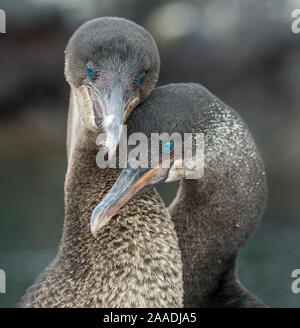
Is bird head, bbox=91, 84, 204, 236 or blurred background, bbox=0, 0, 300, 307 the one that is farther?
blurred background, bbox=0, 0, 300, 307

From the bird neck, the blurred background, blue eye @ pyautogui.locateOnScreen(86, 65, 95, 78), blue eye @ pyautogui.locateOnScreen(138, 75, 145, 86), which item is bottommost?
the bird neck

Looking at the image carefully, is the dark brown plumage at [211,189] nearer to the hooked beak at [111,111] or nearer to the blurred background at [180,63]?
the hooked beak at [111,111]

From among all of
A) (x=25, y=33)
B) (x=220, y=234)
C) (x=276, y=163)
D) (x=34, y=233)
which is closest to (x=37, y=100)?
(x=25, y=33)

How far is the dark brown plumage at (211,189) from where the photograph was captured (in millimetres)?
3258

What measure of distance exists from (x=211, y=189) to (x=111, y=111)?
79 cm

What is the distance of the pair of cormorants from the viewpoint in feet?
10.3

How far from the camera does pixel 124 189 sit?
3055mm

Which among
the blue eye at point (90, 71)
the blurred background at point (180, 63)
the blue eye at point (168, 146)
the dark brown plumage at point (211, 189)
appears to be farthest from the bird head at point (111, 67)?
the blurred background at point (180, 63)

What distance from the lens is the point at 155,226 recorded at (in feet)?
10.9

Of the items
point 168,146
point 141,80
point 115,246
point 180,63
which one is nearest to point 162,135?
point 168,146

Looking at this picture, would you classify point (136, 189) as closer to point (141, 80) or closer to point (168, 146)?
point (168, 146)

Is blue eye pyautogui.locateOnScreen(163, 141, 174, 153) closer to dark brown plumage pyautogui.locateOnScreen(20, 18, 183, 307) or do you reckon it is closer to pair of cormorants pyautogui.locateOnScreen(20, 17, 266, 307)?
pair of cormorants pyautogui.locateOnScreen(20, 17, 266, 307)

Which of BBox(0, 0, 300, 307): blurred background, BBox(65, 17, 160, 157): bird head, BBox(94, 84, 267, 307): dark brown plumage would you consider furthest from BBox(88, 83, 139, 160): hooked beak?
BBox(0, 0, 300, 307): blurred background
